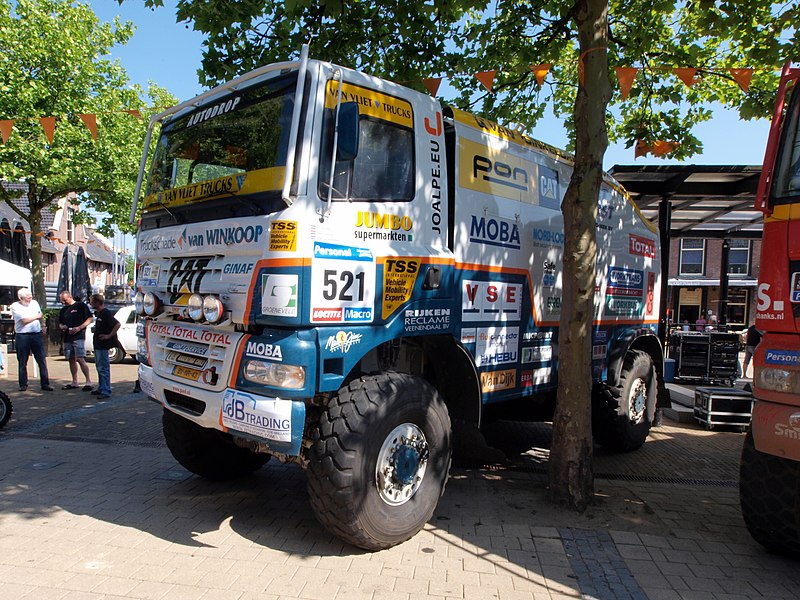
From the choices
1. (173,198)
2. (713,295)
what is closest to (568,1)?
(173,198)

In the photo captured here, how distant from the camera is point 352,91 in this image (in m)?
3.75

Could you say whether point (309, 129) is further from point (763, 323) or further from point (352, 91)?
point (763, 323)

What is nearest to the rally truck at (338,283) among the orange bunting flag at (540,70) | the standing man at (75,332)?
the orange bunting flag at (540,70)

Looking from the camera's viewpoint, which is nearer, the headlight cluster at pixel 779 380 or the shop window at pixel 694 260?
the headlight cluster at pixel 779 380

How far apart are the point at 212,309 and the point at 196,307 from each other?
0.18 m

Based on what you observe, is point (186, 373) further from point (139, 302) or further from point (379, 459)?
point (379, 459)

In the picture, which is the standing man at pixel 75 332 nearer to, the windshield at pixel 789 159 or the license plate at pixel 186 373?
the license plate at pixel 186 373

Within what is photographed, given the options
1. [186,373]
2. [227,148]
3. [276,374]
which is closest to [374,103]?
[227,148]

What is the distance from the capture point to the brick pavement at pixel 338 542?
338 centimetres

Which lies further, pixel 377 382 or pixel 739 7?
pixel 739 7

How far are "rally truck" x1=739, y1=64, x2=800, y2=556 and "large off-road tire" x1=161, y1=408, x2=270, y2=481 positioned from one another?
3912 mm

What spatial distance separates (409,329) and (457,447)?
220cm

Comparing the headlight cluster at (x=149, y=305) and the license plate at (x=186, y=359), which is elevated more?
the headlight cluster at (x=149, y=305)

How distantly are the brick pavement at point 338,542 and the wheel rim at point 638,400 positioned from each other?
2.44 feet
